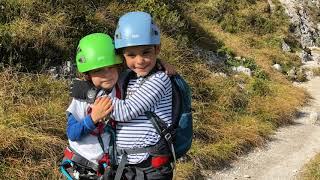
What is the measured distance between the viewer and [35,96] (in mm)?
6848

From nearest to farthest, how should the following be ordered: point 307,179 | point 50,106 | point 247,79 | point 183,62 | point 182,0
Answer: point 50,106
point 307,179
point 183,62
point 247,79
point 182,0

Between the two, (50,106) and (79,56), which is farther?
(50,106)

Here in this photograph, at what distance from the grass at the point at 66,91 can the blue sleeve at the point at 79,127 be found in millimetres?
2646

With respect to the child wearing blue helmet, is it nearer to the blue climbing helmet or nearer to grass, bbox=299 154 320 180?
the blue climbing helmet

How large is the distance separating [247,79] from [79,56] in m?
10.1

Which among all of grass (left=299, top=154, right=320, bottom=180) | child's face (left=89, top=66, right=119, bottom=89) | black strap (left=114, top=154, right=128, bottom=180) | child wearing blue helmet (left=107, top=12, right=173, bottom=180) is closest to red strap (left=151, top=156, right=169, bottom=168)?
child wearing blue helmet (left=107, top=12, right=173, bottom=180)

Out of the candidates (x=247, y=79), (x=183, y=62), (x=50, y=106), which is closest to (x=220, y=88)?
(x=183, y=62)

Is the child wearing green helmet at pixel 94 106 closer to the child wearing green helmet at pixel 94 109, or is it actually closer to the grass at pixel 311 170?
the child wearing green helmet at pixel 94 109

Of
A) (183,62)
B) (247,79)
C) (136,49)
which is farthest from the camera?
(247,79)

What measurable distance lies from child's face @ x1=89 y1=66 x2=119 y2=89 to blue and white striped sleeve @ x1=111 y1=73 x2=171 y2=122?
134 mm

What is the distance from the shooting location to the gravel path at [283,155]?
793 centimetres

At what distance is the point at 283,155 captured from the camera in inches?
356

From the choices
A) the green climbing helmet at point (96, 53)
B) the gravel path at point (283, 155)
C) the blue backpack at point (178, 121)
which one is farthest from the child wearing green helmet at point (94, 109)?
the gravel path at point (283, 155)

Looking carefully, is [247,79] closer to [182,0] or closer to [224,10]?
[182,0]
